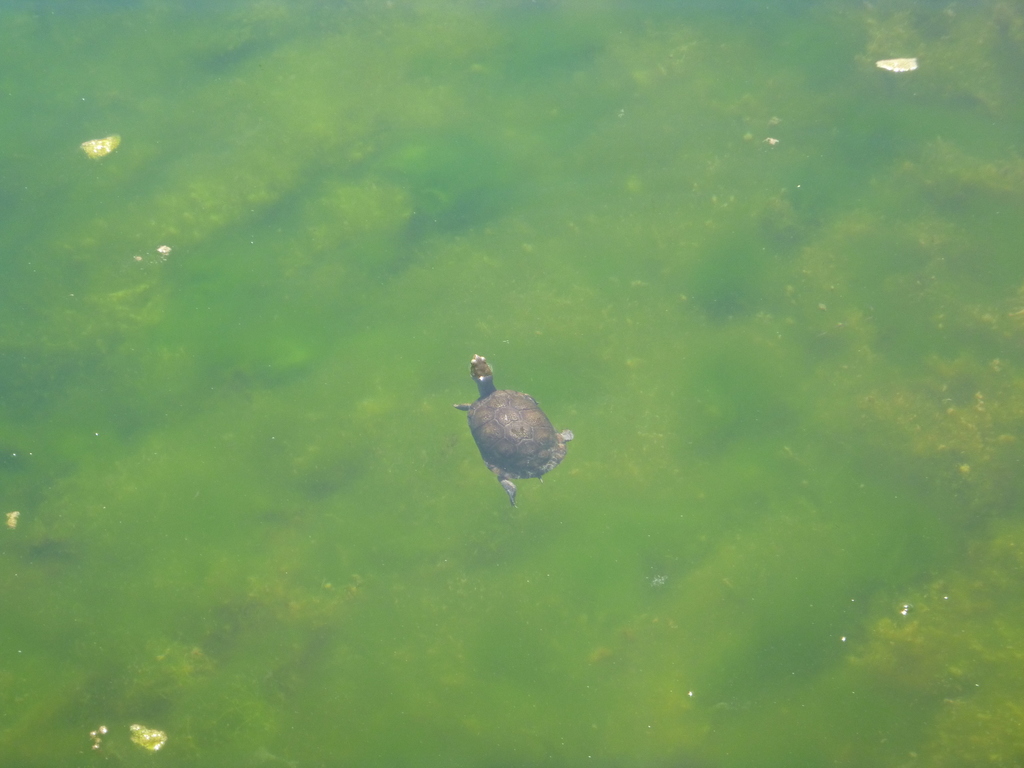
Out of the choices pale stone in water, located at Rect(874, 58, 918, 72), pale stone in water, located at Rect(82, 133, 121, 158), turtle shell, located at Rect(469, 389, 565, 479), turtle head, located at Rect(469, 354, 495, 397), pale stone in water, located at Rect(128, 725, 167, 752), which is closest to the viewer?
pale stone in water, located at Rect(128, 725, 167, 752)

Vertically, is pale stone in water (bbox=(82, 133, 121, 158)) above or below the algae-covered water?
above

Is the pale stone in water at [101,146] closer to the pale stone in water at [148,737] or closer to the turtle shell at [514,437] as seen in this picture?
the turtle shell at [514,437]

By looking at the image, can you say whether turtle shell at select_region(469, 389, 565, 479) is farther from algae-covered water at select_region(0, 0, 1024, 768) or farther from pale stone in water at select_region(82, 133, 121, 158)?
pale stone in water at select_region(82, 133, 121, 158)

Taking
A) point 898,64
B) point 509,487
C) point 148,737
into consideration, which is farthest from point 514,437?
point 898,64

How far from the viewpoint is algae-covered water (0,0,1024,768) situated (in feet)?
15.1

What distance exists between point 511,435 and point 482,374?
0.57 metres

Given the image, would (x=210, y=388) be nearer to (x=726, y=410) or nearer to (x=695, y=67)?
(x=726, y=410)

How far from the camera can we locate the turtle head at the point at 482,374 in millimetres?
5248

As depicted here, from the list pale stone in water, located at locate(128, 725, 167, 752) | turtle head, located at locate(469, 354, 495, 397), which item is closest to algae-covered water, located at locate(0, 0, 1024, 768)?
pale stone in water, located at locate(128, 725, 167, 752)

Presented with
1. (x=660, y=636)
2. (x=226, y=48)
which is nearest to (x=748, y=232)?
(x=660, y=636)

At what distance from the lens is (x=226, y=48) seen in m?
6.55

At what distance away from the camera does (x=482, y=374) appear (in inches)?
209

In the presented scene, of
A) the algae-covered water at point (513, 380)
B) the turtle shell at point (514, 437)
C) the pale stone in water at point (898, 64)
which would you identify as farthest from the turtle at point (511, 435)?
the pale stone in water at point (898, 64)

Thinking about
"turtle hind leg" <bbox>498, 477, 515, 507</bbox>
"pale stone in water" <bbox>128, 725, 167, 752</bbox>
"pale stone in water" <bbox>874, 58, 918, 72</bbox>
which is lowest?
"pale stone in water" <bbox>128, 725, 167, 752</bbox>
